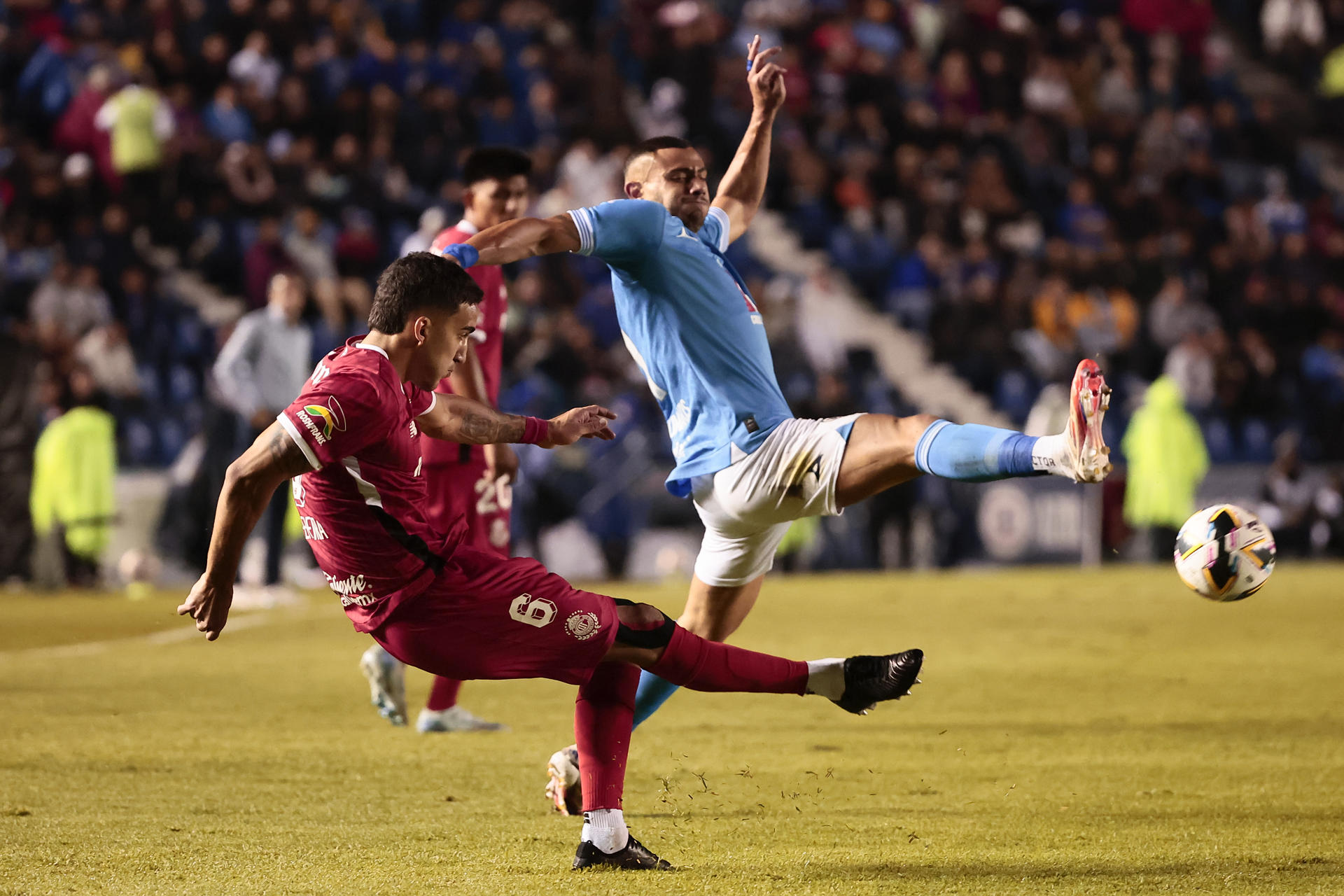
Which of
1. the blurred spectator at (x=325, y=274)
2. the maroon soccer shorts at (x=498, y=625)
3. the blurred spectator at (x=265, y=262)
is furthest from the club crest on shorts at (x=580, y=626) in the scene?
the blurred spectator at (x=265, y=262)

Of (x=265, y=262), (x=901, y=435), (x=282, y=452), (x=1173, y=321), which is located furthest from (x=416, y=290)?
(x=1173, y=321)

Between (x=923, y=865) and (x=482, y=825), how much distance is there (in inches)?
57.9

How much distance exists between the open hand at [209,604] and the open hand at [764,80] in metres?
2.91

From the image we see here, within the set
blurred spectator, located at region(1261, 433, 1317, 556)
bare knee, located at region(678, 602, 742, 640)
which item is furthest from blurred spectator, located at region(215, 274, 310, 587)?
blurred spectator, located at region(1261, 433, 1317, 556)

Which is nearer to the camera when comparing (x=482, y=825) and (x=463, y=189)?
(x=482, y=825)

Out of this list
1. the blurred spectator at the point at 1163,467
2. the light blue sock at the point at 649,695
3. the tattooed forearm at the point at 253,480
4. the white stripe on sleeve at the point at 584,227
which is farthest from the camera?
the blurred spectator at the point at 1163,467

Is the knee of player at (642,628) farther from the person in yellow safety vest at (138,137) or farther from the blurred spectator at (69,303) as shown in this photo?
the person in yellow safety vest at (138,137)

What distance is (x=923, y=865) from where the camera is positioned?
4.38 meters

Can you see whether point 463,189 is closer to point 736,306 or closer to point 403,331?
point 736,306

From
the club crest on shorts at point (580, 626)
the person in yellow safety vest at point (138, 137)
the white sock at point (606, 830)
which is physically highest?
the person in yellow safety vest at point (138, 137)

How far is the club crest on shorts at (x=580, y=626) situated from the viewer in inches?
170

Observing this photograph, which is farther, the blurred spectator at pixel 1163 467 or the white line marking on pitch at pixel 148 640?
the blurred spectator at pixel 1163 467

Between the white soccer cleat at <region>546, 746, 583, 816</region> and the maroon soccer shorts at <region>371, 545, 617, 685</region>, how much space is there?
2.64ft

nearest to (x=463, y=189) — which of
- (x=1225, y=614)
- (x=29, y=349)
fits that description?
(x=1225, y=614)
